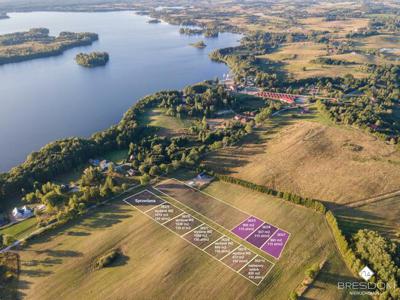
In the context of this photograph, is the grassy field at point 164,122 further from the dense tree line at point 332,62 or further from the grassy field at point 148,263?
the dense tree line at point 332,62

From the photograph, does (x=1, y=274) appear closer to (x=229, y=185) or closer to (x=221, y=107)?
(x=229, y=185)

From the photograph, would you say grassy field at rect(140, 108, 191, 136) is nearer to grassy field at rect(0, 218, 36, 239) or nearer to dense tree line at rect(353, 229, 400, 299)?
grassy field at rect(0, 218, 36, 239)

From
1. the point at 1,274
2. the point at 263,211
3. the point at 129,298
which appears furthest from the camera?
the point at 263,211

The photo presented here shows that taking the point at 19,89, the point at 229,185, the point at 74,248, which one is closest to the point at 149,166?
the point at 229,185

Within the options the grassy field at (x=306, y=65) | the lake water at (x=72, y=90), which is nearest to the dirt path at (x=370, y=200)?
the lake water at (x=72, y=90)
